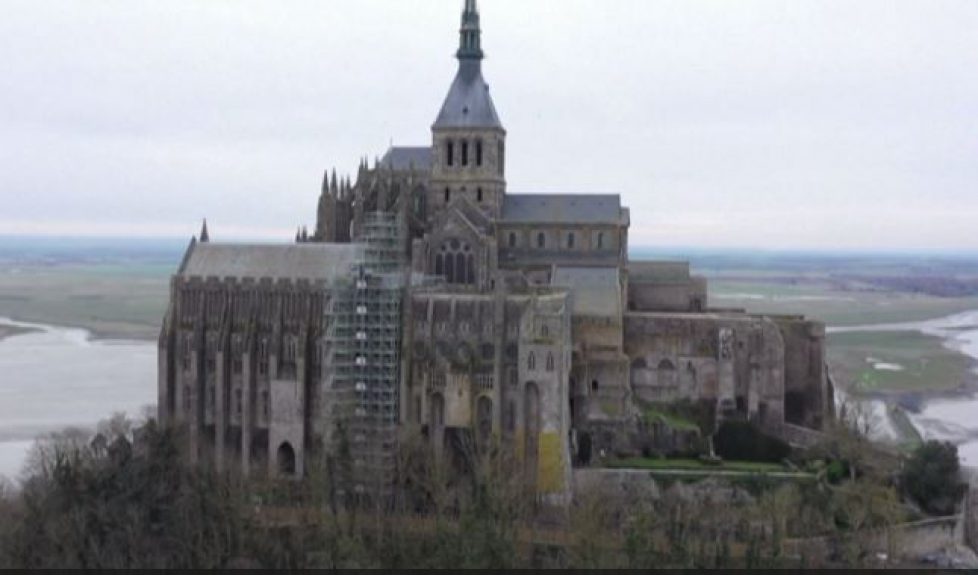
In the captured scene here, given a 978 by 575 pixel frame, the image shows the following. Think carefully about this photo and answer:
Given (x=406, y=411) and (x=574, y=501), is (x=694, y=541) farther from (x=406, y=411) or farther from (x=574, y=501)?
(x=406, y=411)

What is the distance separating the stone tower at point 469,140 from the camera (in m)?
64.4

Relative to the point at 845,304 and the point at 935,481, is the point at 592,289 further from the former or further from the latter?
the point at 845,304

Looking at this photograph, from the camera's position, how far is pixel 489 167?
212ft

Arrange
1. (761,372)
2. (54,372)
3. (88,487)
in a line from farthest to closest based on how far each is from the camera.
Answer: (54,372) < (761,372) < (88,487)

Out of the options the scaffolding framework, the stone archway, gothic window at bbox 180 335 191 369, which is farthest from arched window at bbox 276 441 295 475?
gothic window at bbox 180 335 191 369

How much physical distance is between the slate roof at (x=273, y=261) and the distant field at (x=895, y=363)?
138 feet

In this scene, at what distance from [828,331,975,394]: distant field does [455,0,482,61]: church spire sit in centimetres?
3648

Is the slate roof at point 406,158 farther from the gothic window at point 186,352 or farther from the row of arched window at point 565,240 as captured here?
the gothic window at point 186,352

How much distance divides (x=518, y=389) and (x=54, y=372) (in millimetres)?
49169

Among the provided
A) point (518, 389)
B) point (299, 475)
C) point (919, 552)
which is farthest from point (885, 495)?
point (299, 475)

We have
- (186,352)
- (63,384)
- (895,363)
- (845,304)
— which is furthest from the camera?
(845,304)

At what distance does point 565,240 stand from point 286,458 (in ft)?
61.2

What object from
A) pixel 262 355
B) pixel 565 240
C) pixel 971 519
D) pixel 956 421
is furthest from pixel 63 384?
pixel 956 421

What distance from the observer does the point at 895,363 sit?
335 ft
